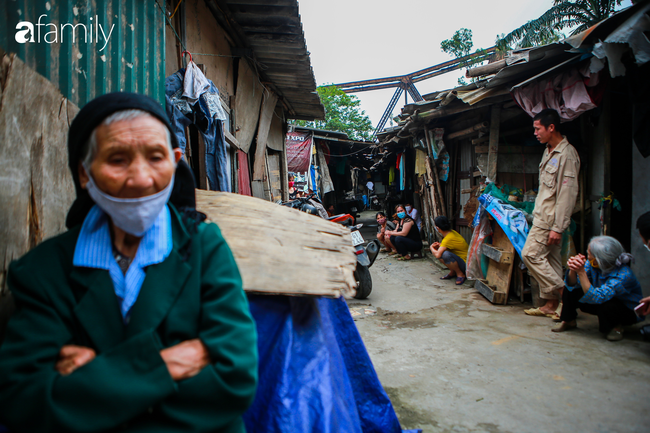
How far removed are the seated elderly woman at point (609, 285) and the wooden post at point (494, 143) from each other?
2456mm

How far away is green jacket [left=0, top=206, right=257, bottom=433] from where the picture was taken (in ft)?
2.76

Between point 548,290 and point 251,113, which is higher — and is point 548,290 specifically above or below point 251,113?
below

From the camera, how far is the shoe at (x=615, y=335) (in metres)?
3.50

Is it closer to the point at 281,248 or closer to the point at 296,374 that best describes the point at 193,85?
the point at 281,248

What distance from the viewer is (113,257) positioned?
1074mm

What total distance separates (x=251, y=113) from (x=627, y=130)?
Result: 5085 millimetres

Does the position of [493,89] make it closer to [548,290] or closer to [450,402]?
[548,290]

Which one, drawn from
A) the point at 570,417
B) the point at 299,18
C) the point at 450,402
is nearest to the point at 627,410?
the point at 570,417

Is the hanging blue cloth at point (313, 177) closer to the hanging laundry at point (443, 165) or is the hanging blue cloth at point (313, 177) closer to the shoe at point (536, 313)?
the hanging laundry at point (443, 165)

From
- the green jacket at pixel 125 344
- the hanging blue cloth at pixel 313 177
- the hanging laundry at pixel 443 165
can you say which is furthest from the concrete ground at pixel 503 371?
the hanging blue cloth at pixel 313 177

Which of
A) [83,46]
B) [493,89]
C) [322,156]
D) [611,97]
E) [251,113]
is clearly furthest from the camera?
[322,156]

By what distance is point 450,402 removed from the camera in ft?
8.43

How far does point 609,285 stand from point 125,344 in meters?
4.04

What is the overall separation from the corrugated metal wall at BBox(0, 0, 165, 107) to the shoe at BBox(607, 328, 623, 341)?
446 cm
